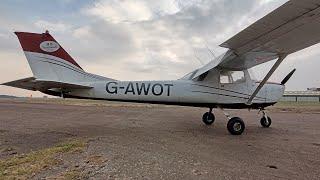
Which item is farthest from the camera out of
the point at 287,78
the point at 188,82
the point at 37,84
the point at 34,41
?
the point at 287,78

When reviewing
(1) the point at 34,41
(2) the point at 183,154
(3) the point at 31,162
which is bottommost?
(3) the point at 31,162

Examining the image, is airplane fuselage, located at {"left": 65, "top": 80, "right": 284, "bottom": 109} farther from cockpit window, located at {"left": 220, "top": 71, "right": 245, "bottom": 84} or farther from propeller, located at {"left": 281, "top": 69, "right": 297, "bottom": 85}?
propeller, located at {"left": 281, "top": 69, "right": 297, "bottom": 85}

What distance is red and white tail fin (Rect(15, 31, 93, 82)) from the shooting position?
12.6 m

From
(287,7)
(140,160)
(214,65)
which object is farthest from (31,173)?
(214,65)

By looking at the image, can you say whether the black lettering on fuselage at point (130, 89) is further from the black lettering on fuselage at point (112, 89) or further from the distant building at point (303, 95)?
the distant building at point (303, 95)

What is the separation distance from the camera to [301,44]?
456 inches

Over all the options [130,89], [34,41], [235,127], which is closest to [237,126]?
[235,127]

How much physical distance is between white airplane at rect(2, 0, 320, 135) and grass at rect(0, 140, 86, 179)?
13.0 ft

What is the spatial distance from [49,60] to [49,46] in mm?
517

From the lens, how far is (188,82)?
1338cm

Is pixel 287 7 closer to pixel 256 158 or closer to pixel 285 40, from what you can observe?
pixel 285 40

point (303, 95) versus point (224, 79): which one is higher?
point (303, 95)

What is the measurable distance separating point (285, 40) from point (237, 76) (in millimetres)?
2924

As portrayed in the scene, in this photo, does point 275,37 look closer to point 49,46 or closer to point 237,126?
point 237,126
